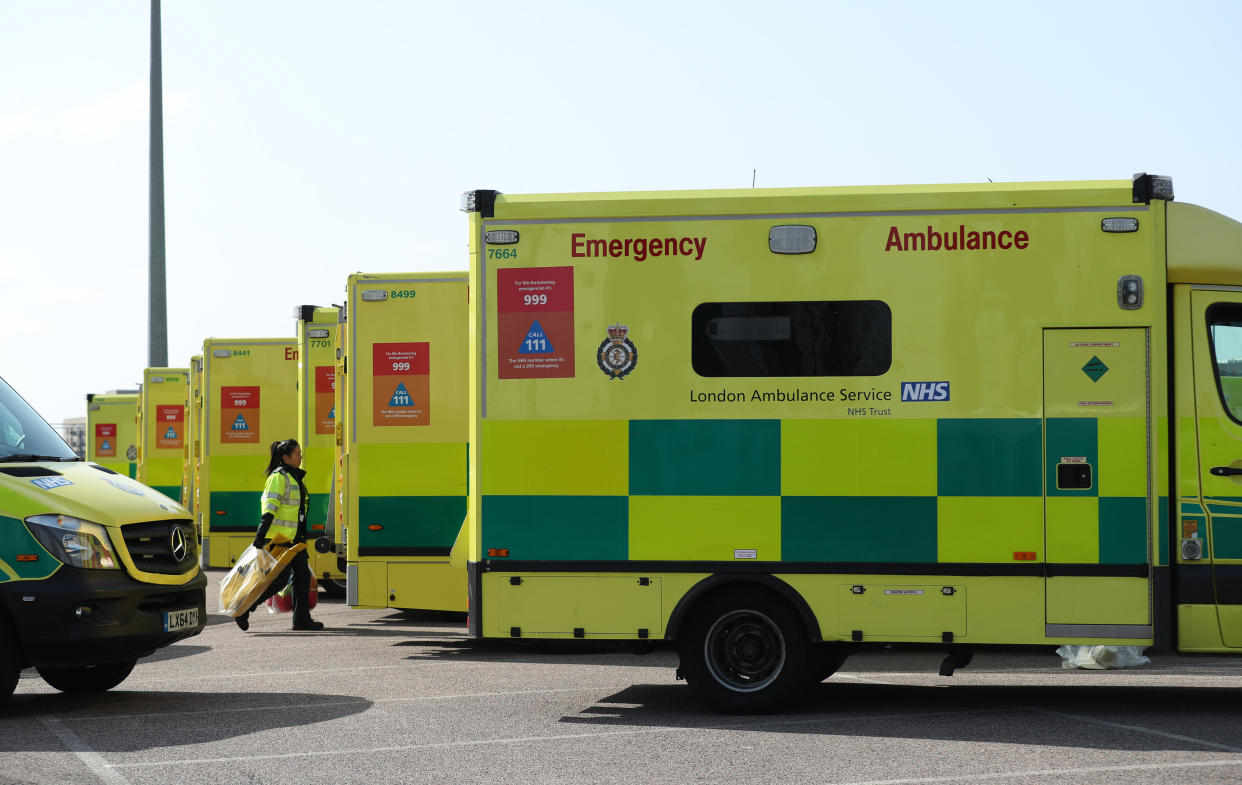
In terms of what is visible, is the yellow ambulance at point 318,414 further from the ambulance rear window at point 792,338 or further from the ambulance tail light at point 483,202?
the ambulance rear window at point 792,338

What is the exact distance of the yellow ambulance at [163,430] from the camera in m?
24.6

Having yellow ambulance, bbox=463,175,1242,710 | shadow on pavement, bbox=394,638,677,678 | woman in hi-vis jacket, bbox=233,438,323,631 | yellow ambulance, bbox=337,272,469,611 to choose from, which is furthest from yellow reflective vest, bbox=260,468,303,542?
yellow ambulance, bbox=463,175,1242,710

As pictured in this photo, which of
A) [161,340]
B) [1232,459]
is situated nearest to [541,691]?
[1232,459]

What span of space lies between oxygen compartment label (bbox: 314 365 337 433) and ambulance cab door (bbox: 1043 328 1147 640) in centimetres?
867

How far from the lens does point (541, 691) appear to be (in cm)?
933

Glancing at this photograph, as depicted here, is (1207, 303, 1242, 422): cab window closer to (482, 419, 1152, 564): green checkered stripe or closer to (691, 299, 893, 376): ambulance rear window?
(482, 419, 1152, 564): green checkered stripe

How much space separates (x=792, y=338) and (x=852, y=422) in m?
0.59

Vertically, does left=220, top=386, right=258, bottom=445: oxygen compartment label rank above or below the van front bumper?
above

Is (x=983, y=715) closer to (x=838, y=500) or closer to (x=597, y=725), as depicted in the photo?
(x=838, y=500)

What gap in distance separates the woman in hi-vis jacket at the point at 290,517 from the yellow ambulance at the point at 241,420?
4.86 metres

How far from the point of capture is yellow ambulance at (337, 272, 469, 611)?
11.9 meters

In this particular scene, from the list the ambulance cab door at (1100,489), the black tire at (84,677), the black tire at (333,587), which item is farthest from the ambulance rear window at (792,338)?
the black tire at (333,587)

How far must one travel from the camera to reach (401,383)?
12031 millimetres

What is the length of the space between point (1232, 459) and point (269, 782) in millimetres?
5428
